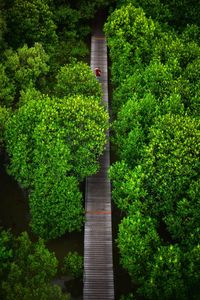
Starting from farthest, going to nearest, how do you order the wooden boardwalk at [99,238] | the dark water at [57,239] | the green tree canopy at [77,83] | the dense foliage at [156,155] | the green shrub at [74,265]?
the green tree canopy at [77,83] < the dark water at [57,239] < the green shrub at [74,265] < the wooden boardwalk at [99,238] < the dense foliage at [156,155]

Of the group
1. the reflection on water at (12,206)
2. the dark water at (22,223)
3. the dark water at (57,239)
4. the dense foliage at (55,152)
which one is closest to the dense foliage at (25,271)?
the dense foliage at (55,152)

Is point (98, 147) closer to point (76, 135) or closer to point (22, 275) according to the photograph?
point (76, 135)

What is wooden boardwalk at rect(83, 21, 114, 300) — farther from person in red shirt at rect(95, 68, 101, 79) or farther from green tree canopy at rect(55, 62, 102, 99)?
person in red shirt at rect(95, 68, 101, 79)

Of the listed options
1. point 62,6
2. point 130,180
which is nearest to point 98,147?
point 130,180

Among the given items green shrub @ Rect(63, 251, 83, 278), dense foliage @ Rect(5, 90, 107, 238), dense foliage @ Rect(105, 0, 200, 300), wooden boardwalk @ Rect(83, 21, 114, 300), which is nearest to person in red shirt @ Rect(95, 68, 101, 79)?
dense foliage @ Rect(105, 0, 200, 300)

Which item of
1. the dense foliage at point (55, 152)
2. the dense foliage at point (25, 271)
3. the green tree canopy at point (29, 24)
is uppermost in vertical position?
the green tree canopy at point (29, 24)

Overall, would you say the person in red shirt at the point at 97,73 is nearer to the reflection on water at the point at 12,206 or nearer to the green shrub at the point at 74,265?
the reflection on water at the point at 12,206

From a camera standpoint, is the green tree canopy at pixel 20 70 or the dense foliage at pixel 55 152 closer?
the dense foliage at pixel 55 152

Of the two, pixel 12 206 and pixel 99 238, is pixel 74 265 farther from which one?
pixel 12 206
